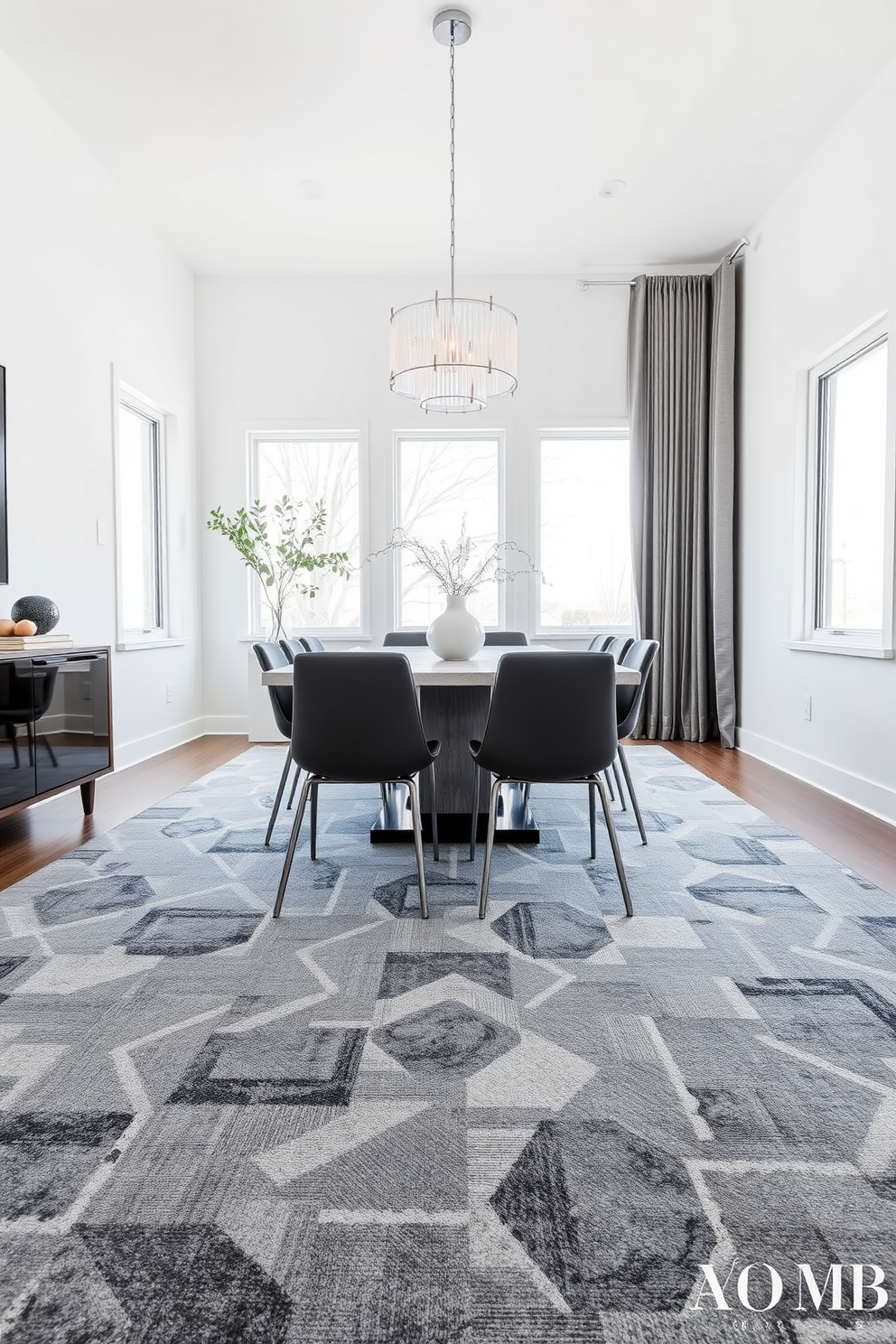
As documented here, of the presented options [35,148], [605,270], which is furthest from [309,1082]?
[605,270]

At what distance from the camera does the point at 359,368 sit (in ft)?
18.1

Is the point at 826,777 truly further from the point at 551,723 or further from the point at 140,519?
the point at 140,519

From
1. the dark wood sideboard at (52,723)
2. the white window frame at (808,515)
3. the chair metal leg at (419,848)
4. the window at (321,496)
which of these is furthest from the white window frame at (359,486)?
the chair metal leg at (419,848)

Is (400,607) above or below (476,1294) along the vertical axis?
above

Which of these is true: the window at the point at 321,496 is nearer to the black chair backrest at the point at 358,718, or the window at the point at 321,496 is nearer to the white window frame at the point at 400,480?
the white window frame at the point at 400,480

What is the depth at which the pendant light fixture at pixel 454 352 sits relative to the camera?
322cm

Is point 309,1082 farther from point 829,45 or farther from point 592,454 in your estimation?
point 592,454

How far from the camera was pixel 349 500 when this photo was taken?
5672 millimetres

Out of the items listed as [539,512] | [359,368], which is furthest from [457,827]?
[359,368]

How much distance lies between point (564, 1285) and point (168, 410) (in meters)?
5.21

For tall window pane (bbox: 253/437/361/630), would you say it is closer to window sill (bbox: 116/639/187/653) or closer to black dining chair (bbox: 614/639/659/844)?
window sill (bbox: 116/639/187/653)

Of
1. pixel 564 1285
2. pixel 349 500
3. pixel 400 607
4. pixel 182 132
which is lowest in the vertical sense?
pixel 564 1285

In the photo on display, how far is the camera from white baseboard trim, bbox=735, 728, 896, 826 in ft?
10.6

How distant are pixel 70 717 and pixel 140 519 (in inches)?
91.4
